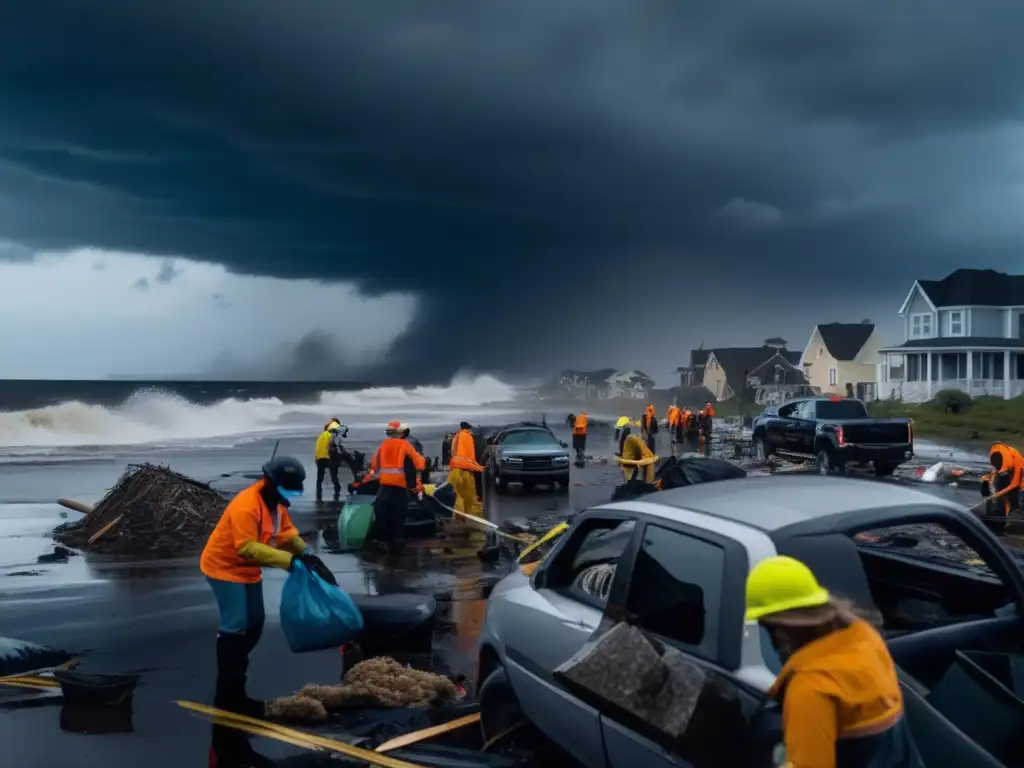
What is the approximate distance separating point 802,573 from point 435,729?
3538mm

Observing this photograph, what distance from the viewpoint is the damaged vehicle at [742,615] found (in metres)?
3.29

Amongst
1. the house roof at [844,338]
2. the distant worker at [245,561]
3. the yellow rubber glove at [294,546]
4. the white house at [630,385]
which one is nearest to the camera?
the distant worker at [245,561]

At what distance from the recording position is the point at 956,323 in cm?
5566

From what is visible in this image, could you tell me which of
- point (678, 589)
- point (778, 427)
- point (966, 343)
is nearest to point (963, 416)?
point (966, 343)

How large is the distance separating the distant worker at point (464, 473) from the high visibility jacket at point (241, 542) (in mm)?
7706

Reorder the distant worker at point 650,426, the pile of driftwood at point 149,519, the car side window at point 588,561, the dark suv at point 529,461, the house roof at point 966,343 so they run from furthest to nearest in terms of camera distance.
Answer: the house roof at point 966,343, the distant worker at point 650,426, the dark suv at point 529,461, the pile of driftwood at point 149,519, the car side window at point 588,561

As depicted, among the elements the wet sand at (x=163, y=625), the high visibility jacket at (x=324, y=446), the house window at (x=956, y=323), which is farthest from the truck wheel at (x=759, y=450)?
the house window at (x=956, y=323)

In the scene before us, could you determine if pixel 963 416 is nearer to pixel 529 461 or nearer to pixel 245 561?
pixel 529 461

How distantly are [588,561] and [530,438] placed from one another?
1850cm

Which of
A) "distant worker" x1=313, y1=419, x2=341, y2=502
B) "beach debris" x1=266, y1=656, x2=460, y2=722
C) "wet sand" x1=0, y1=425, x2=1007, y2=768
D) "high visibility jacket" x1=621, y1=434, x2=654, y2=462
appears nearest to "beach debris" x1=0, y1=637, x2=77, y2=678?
"wet sand" x1=0, y1=425, x2=1007, y2=768

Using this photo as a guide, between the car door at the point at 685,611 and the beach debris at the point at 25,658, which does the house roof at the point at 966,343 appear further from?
the car door at the point at 685,611

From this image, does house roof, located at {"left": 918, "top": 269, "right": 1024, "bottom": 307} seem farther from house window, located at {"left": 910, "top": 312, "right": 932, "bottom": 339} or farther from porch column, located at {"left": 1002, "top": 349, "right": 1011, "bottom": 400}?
porch column, located at {"left": 1002, "top": 349, "right": 1011, "bottom": 400}

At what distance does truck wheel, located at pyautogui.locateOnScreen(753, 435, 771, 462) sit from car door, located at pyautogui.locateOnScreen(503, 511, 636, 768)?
22.3 meters

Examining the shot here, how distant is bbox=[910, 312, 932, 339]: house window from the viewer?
5750cm
